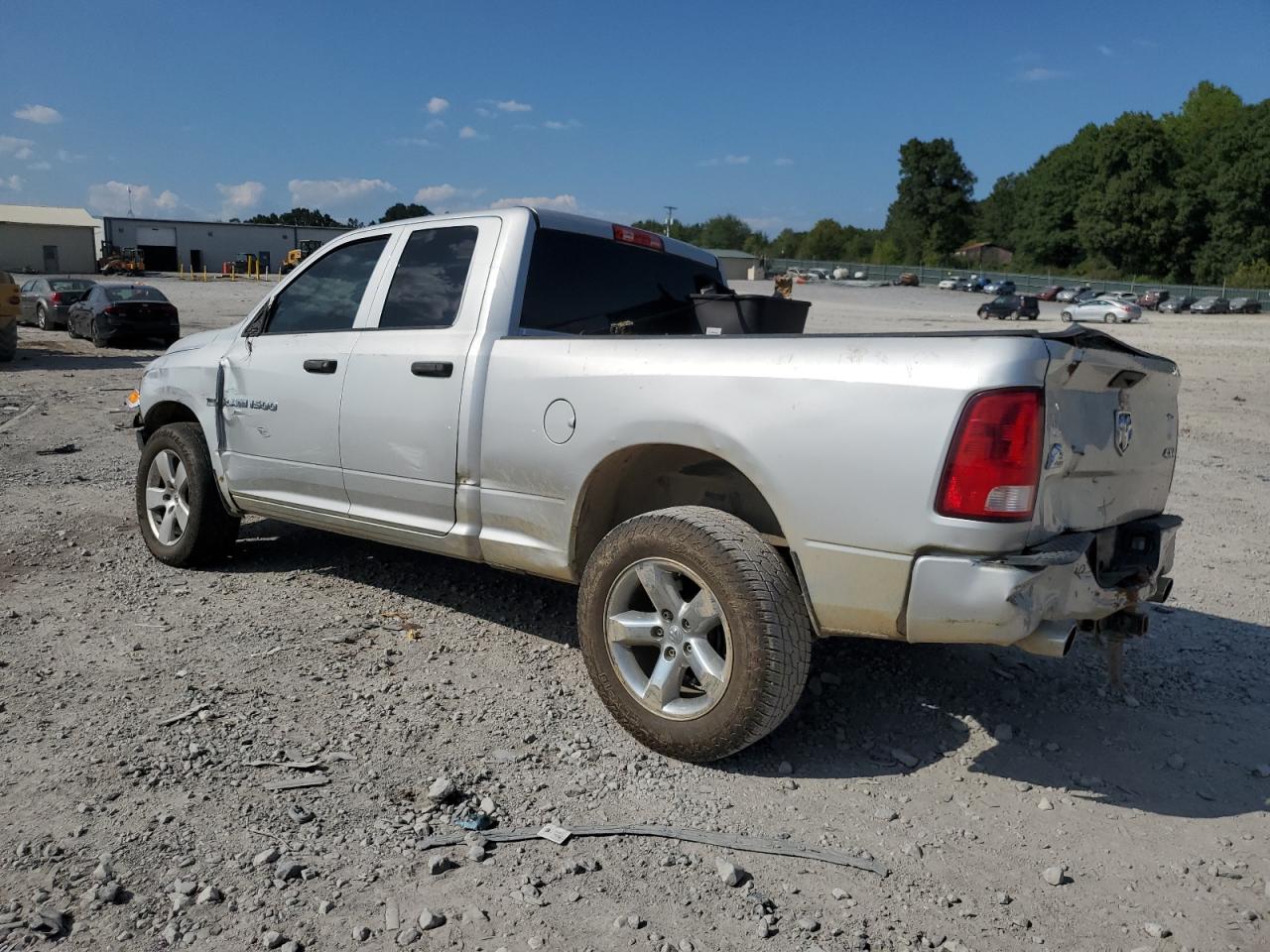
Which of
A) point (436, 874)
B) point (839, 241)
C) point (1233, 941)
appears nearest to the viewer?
point (1233, 941)

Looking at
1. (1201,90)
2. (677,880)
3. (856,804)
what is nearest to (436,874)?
(677,880)

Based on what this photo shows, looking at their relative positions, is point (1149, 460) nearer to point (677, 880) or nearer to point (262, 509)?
point (677, 880)

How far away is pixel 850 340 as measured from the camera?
128 inches

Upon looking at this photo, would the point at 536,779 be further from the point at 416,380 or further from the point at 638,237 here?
the point at 638,237

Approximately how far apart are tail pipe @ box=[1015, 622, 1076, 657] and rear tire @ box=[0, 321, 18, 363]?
1954 centimetres

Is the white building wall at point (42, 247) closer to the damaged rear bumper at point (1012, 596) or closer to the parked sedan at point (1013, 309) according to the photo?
the parked sedan at point (1013, 309)

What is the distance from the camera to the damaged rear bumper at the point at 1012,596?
9.73 ft

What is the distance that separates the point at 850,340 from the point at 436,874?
2022 millimetres

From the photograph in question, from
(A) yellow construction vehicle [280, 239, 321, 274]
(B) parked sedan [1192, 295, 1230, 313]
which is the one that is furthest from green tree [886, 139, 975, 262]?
(A) yellow construction vehicle [280, 239, 321, 274]

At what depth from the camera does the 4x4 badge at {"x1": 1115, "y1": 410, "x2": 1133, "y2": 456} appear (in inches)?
135

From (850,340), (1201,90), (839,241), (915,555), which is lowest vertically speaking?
(915,555)

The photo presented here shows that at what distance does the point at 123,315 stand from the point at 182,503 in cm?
1960

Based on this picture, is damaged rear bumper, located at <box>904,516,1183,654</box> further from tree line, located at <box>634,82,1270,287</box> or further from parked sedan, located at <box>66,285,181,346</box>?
tree line, located at <box>634,82,1270,287</box>

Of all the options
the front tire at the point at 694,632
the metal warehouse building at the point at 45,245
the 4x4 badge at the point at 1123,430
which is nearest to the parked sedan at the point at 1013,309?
the 4x4 badge at the point at 1123,430
